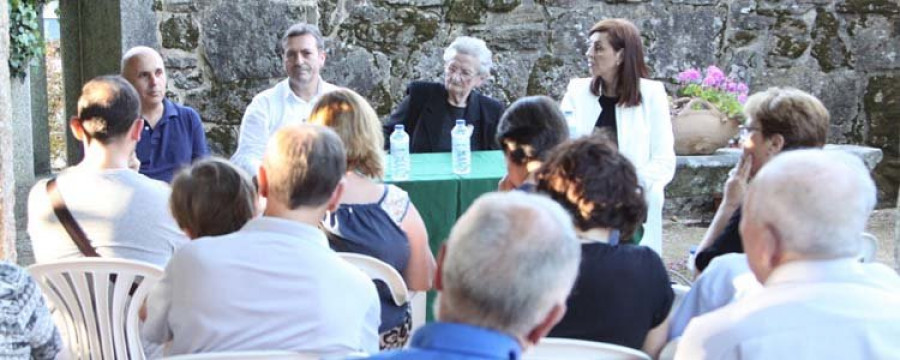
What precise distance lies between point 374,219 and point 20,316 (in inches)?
40.9

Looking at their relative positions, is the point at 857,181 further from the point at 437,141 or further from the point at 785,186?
the point at 437,141

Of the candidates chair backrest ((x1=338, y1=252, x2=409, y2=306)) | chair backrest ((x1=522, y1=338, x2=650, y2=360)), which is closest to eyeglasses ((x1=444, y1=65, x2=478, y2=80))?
chair backrest ((x1=338, y1=252, x2=409, y2=306))

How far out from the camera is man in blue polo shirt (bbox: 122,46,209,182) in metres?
4.26

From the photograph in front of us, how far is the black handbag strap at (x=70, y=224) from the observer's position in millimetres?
2814

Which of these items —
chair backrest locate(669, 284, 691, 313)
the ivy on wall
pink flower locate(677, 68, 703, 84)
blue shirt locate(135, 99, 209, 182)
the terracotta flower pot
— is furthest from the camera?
the ivy on wall

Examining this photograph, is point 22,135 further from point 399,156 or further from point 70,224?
point 70,224

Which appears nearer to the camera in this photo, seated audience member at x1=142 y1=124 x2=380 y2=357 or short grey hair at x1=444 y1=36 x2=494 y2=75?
seated audience member at x1=142 y1=124 x2=380 y2=357

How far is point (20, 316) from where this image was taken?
7.00ft

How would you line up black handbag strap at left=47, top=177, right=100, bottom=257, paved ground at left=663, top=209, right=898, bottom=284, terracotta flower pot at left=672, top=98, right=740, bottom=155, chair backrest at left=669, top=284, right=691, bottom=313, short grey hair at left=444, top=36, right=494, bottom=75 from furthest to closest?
terracotta flower pot at left=672, top=98, right=740, bottom=155 < paved ground at left=663, top=209, right=898, bottom=284 < short grey hair at left=444, top=36, right=494, bottom=75 < black handbag strap at left=47, top=177, right=100, bottom=257 < chair backrest at left=669, top=284, right=691, bottom=313

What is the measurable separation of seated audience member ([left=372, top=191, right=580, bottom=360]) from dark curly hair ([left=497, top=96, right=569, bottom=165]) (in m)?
1.71

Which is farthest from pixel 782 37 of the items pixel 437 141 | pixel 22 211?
pixel 22 211

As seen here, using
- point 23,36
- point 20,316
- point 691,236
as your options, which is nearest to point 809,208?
point 20,316

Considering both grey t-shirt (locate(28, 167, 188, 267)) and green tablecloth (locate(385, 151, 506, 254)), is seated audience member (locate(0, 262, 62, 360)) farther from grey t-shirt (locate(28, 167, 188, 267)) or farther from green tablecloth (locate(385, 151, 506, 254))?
green tablecloth (locate(385, 151, 506, 254))

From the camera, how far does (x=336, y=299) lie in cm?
208
